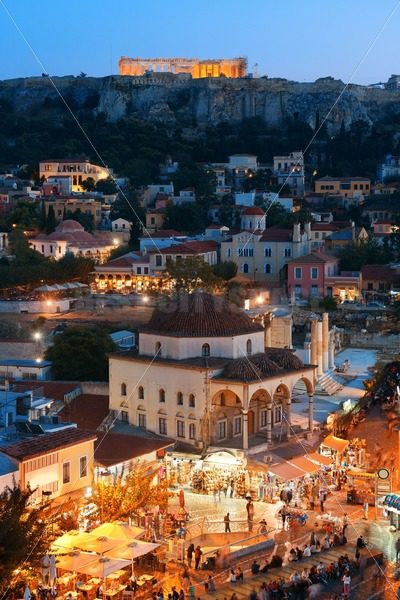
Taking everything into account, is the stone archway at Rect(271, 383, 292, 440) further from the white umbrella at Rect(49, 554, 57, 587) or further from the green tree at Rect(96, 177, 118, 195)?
the green tree at Rect(96, 177, 118, 195)

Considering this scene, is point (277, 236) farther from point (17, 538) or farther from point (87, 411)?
point (17, 538)

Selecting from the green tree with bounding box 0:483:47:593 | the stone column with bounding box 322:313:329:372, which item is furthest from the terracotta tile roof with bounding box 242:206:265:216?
the green tree with bounding box 0:483:47:593

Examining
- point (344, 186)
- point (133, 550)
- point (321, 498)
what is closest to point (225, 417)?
point (321, 498)

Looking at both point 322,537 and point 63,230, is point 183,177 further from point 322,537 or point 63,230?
point 322,537

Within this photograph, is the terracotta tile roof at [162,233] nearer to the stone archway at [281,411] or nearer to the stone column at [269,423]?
the stone archway at [281,411]

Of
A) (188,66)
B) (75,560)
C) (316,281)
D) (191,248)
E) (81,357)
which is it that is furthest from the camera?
→ (188,66)

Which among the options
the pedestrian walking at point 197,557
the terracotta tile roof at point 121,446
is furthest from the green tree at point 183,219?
the pedestrian walking at point 197,557
